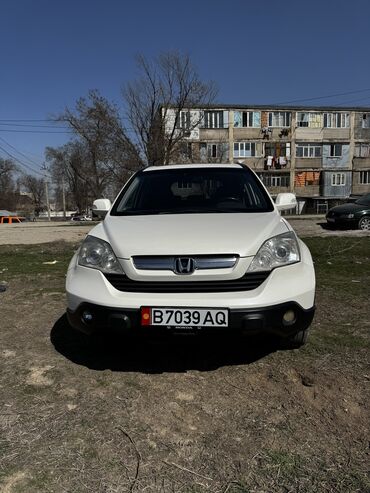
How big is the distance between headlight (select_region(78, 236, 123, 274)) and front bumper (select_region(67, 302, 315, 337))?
0.90 ft

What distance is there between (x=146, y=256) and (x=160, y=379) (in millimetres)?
872

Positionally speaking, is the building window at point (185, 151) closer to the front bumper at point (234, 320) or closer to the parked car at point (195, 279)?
the parked car at point (195, 279)

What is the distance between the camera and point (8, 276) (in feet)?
22.8

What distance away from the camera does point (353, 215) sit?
572 inches

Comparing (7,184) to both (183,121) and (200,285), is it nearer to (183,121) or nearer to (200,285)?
(183,121)

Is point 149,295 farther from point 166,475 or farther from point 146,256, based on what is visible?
point 166,475

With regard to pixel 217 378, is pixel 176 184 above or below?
above

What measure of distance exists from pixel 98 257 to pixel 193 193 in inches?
53.0

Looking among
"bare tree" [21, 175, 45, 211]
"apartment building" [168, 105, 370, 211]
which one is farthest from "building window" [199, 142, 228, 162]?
"bare tree" [21, 175, 45, 211]

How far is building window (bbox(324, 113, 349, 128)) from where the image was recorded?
4684 centimetres

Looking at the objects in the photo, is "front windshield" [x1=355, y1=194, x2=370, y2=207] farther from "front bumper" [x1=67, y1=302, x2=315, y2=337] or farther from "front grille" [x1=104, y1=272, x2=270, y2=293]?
"front grille" [x1=104, y1=272, x2=270, y2=293]

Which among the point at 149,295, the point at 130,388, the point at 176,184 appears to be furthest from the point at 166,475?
the point at 176,184

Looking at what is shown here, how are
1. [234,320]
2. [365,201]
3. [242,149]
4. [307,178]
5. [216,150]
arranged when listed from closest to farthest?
[234,320], [365,201], [216,150], [242,149], [307,178]

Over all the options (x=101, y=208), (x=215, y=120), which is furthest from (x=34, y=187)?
(x=101, y=208)
